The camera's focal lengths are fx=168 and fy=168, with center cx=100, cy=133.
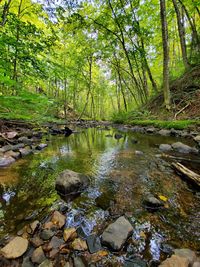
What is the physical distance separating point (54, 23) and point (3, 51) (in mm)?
2956

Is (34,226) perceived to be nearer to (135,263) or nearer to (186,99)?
(135,263)

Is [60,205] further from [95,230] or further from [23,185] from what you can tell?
[23,185]

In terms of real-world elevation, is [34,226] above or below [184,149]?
below

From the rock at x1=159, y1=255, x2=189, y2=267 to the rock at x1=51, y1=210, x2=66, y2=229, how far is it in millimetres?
985

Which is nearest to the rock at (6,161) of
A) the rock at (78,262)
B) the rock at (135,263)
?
the rock at (78,262)

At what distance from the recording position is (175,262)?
1234mm

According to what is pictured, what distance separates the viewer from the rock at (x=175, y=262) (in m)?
1.22

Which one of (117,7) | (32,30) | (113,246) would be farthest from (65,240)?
(117,7)

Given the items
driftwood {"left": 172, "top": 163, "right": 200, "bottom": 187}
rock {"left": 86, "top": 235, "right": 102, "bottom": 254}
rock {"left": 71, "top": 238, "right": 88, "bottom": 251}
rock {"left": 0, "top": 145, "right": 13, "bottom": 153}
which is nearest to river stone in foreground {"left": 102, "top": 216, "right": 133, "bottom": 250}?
rock {"left": 86, "top": 235, "right": 102, "bottom": 254}

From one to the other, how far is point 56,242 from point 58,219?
28cm

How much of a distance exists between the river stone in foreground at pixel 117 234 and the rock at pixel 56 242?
1.26 ft

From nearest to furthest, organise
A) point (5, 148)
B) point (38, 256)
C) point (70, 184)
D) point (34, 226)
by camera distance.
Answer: point (38, 256) < point (34, 226) < point (70, 184) < point (5, 148)

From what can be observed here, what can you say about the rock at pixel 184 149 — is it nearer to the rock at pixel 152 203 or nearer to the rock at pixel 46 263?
the rock at pixel 152 203

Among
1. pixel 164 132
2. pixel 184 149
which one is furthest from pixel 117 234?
pixel 164 132
